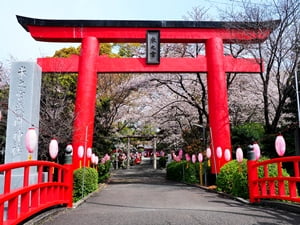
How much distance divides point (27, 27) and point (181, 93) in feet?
33.2

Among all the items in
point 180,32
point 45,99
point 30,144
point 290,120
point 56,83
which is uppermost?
point 180,32

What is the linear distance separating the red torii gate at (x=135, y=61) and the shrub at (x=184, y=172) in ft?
11.6

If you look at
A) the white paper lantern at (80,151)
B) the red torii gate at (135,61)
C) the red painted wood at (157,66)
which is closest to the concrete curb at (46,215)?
the white paper lantern at (80,151)

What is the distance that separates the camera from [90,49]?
14875mm

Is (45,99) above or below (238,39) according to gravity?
below

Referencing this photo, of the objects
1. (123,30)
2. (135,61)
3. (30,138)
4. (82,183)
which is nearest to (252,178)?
(30,138)

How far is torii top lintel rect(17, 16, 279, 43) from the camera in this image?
14750mm

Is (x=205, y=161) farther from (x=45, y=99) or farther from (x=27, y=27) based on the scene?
(x=27, y=27)

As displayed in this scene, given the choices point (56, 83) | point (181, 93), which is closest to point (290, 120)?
point (181, 93)

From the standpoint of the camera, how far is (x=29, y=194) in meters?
5.46

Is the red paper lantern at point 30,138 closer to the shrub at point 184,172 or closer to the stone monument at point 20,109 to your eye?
the stone monument at point 20,109

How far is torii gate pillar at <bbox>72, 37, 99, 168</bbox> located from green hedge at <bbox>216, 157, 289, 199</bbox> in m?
5.96

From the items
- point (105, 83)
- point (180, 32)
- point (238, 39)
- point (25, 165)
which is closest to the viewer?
point (25, 165)

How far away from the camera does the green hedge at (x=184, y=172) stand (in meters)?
18.4
